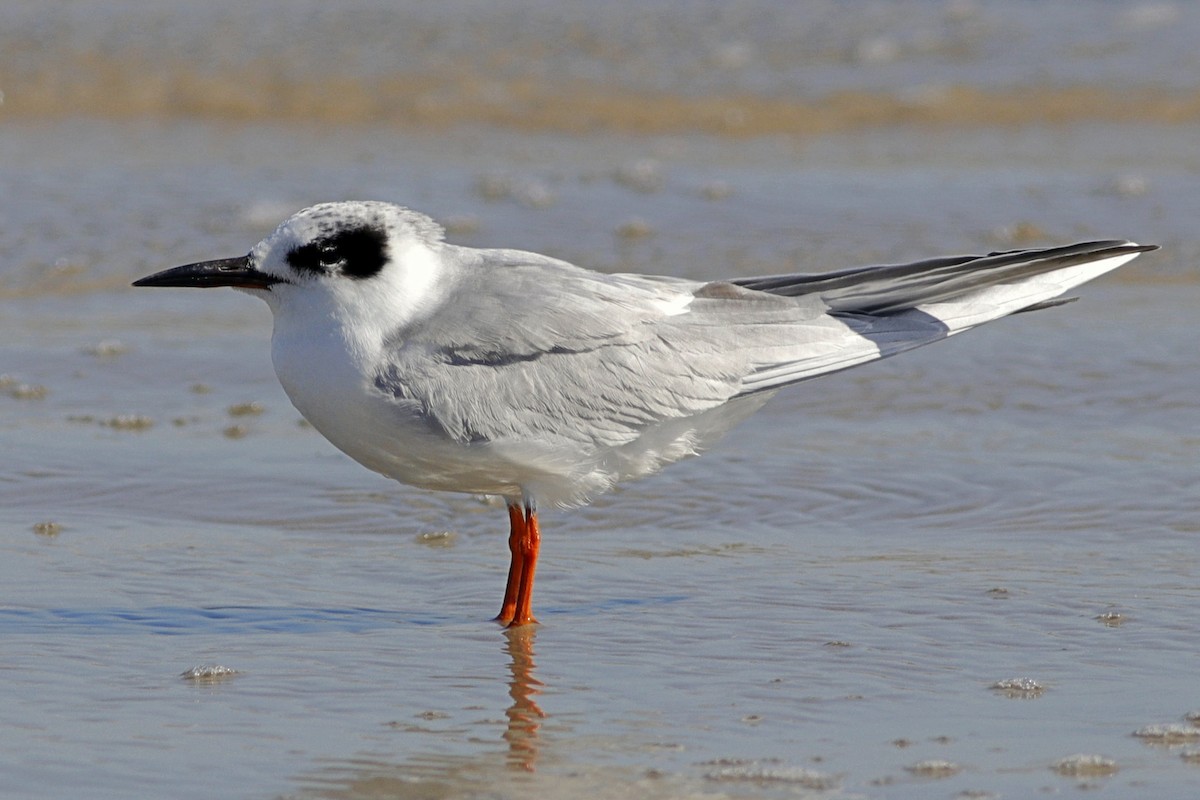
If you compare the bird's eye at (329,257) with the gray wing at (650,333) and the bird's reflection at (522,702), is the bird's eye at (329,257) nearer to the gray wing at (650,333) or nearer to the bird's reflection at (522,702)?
the gray wing at (650,333)

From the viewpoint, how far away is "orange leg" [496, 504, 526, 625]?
4.79 metres

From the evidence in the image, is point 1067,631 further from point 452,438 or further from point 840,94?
point 840,94

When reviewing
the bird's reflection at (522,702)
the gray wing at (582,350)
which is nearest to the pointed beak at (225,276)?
the gray wing at (582,350)

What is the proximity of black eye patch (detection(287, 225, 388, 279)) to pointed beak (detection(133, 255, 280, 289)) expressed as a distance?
0.10 m

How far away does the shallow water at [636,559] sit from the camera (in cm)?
380

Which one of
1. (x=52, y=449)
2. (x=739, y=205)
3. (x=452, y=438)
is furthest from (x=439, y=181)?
(x=452, y=438)

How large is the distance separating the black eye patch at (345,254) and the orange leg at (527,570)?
82 centimetres

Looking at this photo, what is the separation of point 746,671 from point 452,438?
951 millimetres

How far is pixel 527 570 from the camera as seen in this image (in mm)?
4785

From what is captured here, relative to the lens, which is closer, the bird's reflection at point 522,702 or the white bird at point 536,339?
the bird's reflection at point 522,702

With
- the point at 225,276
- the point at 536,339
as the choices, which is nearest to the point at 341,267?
the point at 225,276

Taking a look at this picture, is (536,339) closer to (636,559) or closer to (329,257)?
(329,257)

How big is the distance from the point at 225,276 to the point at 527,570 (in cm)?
114

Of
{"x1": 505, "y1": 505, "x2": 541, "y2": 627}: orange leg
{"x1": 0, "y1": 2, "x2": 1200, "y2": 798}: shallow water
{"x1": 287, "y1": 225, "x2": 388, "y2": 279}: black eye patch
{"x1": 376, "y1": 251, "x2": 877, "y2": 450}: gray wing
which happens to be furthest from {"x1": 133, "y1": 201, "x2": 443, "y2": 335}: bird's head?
{"x1": 0, "y1": 2, "x2": 1200, "y2": 798}: shallow water
